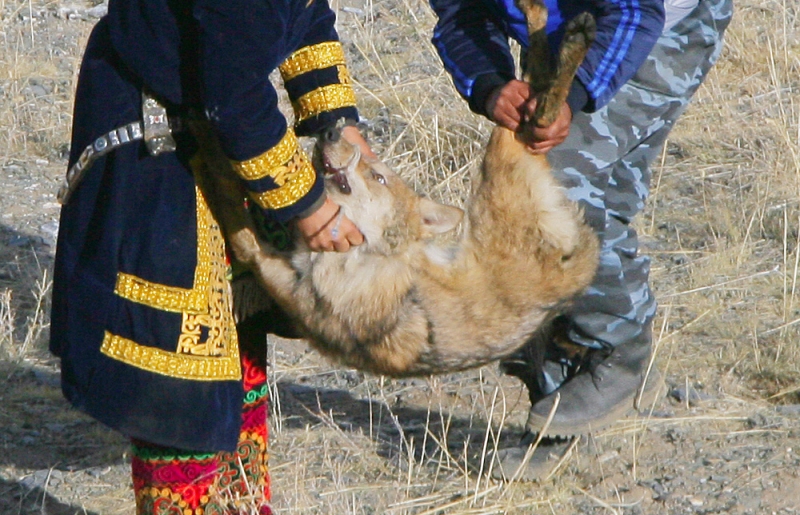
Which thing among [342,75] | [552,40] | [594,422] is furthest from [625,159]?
[342,75]

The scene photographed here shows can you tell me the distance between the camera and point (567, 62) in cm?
289

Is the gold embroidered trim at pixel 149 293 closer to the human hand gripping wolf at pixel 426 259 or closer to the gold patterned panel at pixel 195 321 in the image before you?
the gold patterned panel at pixel 195 321

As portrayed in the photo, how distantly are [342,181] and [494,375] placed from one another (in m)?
2.15

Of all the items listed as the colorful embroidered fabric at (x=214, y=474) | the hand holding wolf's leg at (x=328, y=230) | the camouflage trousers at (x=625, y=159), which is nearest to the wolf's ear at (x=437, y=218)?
the hand holding wolf's leg at (x=328, y=230)

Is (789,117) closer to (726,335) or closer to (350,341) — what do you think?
(726,335)

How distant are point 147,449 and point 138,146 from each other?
2.73 ft

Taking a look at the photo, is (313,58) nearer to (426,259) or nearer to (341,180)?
(341,180)

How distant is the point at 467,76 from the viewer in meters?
3.55

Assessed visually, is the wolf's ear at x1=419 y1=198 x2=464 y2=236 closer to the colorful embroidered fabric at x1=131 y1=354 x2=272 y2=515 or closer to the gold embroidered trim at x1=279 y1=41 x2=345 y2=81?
the gold embroidered trim at x1=279 y1=41 x2=345 y2=81

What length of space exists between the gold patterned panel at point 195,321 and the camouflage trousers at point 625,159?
120 centimetres

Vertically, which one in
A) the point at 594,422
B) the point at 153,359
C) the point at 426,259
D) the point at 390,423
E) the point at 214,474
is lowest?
the point at 390,423

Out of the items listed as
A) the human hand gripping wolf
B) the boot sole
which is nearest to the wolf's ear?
the human hand gripping wolf

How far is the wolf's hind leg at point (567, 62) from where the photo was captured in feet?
9.36

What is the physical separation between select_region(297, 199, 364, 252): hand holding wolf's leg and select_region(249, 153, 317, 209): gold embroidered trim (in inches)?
3.2
